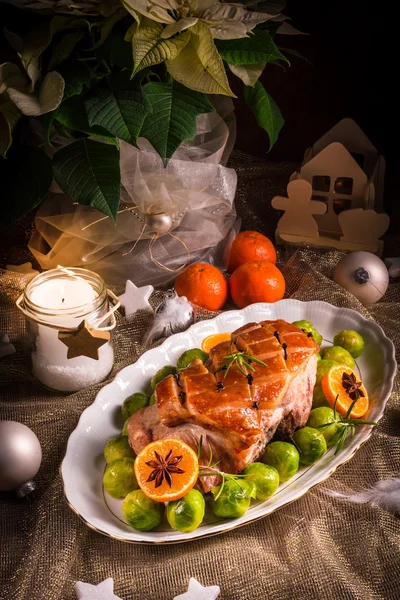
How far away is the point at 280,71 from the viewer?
3053 millimetres

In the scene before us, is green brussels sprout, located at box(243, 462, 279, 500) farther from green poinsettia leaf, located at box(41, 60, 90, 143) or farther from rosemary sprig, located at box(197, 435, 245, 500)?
green poinsettia leaf, located at box(41, 60, 90, 143)

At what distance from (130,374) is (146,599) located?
686 mm

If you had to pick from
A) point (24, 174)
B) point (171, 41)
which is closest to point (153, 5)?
point (171, 41)

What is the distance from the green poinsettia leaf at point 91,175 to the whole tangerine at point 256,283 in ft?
2.06

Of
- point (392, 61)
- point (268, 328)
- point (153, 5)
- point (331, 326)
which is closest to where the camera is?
point (153, 5)

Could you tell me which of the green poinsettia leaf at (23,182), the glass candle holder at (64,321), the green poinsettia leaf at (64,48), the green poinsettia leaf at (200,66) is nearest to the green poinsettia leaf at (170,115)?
the green poinsettia leaf at (200,66)

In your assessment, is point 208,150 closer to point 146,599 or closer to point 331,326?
point 331,326

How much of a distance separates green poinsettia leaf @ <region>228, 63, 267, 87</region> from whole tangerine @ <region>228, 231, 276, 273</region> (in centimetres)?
73

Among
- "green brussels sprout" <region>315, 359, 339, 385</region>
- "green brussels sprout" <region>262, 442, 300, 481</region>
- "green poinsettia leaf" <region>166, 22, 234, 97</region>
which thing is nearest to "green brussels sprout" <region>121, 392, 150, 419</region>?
"green brussels sprout" <region>262, 442, 300, 481</region>

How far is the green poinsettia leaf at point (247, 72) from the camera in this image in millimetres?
2073

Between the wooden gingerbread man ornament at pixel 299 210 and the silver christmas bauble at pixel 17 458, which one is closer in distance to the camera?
the silver christmas bauble at pixel 17 458

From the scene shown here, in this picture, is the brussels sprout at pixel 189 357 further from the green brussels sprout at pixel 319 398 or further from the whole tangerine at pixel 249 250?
the whole tangerine at pixel 249 250

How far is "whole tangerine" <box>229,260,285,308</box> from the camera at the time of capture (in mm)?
2443

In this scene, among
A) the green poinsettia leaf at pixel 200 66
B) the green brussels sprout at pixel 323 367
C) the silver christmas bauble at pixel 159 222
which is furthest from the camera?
the silver christmas bauble at pixel 159 222
